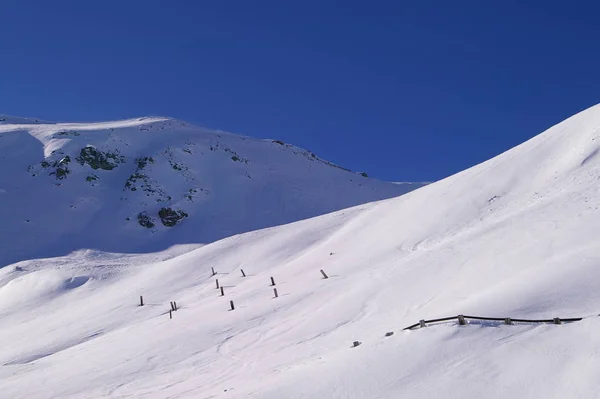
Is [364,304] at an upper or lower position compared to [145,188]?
lower

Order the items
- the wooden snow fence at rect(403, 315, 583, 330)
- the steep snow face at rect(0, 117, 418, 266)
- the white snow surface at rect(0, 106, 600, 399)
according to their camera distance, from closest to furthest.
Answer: the white snow surface at rect(0, 106, 600, 399)
the wooden snow fence at rect(403, 315, 583, 330)
the steep snow face at rect(0, 117, 418, 266)

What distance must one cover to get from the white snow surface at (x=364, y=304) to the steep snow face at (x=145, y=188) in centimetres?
1044

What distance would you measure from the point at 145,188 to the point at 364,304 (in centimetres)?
4153

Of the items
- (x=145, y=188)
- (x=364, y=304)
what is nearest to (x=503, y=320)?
(x=364, y=304)

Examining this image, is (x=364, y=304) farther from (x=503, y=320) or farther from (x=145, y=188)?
(x=145, y=188)

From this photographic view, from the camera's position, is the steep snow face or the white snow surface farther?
the steep snow face

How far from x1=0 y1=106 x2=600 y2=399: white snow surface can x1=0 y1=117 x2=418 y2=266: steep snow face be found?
34.3 ft

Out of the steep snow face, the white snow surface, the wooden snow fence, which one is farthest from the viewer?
the steep snow face

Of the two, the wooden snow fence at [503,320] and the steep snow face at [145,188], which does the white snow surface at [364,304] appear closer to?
the wooden snow fence at [503,320]

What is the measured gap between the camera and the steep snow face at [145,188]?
47.6m

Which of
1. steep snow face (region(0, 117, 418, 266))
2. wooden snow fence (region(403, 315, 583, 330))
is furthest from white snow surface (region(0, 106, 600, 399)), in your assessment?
steep snow face (region(0, 117, 418, 266))

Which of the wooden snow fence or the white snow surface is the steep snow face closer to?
the white snow surface

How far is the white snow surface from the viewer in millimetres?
10836

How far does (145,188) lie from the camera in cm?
5497
